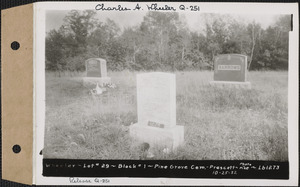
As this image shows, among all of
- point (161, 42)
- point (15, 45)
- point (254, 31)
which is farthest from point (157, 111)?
point (15, 45)

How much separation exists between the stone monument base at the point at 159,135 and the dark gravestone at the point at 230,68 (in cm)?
94

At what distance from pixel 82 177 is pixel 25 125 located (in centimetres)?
96

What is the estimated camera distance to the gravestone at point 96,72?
9.42 ft

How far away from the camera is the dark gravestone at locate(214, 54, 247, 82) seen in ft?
10.0

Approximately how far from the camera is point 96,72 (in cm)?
289

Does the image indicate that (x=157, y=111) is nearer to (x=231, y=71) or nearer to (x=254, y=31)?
(x=231, y=71)

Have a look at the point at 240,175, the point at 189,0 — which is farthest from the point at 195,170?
the point at 189,0

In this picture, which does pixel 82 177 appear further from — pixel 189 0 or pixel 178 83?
pixel 189 0

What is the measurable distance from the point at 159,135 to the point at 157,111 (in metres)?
0.29

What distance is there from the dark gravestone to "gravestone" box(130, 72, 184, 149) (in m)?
0.73

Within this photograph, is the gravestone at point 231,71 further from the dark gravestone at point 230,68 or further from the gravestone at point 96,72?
the gravestone at point 96,72

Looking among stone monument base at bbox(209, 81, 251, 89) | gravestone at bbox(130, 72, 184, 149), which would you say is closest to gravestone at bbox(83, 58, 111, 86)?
gravestone at bbox(130, 72, 184, 149)

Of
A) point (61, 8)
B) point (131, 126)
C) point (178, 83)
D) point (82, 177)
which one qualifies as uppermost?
point (61, 8)

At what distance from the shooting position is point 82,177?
115 inches
